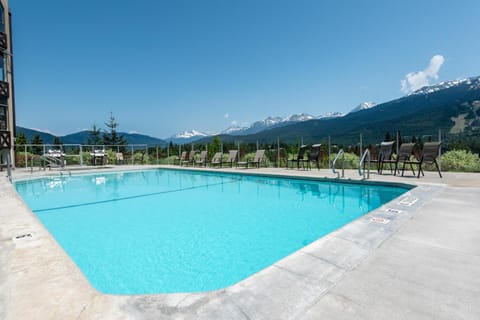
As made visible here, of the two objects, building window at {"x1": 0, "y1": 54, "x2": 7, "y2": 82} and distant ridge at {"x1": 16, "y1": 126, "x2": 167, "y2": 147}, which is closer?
building window at {"x1": 0, "y1": 54, "x2": 7, "y2": 82}

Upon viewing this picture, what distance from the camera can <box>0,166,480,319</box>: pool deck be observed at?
3.73 feet

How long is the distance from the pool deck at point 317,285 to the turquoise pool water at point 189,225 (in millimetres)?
628

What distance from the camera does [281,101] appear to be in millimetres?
26312

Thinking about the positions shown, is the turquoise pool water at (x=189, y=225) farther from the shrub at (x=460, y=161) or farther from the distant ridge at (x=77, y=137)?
the distant ridge at (x=77, y=137)

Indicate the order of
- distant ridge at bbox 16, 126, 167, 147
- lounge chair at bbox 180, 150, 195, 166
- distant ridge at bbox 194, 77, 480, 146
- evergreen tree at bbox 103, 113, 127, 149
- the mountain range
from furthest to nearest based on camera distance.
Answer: distant ridge at bbox 16, 126, 167, 147, distant ridge at bbox 194, 77, 480, 146, evergreen tree at bbox 103, 113, 127, 149, the mountain range, lounge chair at bbox 180, 150, 195, 166

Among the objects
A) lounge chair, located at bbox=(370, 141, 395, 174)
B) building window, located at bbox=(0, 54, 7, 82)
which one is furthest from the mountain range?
building window, located at bbox=(0, 54, 7, 82)

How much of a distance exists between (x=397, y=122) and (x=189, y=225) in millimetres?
55218

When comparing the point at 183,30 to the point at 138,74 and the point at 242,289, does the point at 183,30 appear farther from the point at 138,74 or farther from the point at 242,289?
the point at 242,289

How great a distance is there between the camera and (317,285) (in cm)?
136

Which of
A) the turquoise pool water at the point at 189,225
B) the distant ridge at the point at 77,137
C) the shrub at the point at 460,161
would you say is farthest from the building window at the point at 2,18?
the distant ridge at the point at 77,137

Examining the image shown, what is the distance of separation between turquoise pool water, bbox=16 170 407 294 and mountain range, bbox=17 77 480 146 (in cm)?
499

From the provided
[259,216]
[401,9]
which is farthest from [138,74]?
[259,216]

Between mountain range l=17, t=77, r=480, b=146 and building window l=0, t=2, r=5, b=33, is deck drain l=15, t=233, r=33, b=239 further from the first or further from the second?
building window l=0, t=2, r=5, b=33

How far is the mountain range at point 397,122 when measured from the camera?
12906 mm
